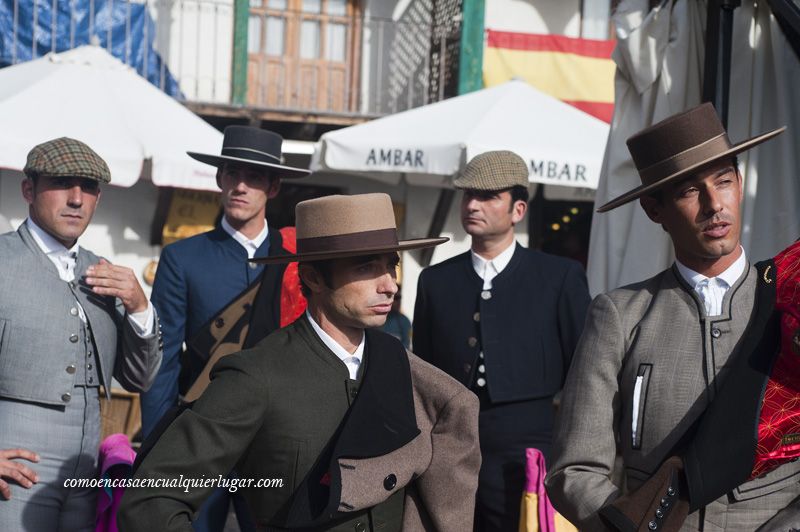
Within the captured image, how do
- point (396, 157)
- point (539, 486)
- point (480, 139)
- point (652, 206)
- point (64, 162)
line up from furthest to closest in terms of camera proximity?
point (396, 157)
point (480, 139)
point (539, 486)
point (64, 162)
point (652, 206)

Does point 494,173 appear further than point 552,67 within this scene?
No

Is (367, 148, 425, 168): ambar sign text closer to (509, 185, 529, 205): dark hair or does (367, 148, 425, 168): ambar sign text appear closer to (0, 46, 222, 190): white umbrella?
(0, 46, 222, 190): white umbrella

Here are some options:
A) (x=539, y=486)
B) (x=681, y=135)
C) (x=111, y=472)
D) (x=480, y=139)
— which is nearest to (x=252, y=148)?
(x=111, y=472)

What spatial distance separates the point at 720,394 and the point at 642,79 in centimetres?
263

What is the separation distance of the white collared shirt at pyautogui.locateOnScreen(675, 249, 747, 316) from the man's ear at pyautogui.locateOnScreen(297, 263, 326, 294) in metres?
1.00

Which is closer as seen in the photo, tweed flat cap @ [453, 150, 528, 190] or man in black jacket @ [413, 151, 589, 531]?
man in black jacket @ [413, 151, 589, 531]

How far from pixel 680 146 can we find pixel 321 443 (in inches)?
48.0

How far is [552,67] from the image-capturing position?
13453mm

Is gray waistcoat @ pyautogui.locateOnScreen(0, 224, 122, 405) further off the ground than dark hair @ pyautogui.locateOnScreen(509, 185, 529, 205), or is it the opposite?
dark hair @ pyautogui.locateOnScreen(509, 185, 529, 205)

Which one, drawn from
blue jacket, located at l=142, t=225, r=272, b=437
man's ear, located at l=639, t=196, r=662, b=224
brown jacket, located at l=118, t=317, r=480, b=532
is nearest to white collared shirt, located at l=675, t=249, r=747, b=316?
man's ear, located at l=639, t=196, r=662, b=224

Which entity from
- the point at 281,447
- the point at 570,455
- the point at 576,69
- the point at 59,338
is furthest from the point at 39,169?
the point at 576,69

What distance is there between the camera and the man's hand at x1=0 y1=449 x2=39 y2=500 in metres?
4.12

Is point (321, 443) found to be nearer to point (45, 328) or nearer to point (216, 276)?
point (45, 328)

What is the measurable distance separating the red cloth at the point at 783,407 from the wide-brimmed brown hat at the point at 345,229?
1.03 meters
